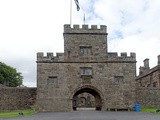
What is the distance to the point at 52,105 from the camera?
33.7 metres

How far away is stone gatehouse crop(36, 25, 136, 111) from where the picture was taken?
33969 mm

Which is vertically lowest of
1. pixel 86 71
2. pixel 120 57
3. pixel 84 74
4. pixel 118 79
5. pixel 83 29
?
pixel 118 79

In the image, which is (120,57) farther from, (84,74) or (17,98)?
(17,98)

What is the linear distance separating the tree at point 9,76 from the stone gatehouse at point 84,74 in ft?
103

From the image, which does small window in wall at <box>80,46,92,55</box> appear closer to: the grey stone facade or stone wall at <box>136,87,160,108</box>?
stone wall at <box>136,87,160,108</box>

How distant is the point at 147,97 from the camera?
36750mm

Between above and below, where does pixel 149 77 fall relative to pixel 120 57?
below

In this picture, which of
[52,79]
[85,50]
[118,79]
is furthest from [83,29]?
[118,79]

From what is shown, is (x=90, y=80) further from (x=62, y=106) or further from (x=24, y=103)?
(x=24, y=103)

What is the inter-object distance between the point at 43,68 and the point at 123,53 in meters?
9.04

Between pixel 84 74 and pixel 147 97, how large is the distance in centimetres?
827

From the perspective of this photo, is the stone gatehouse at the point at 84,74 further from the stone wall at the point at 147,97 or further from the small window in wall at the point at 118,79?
the stone wall at the point at 147,97

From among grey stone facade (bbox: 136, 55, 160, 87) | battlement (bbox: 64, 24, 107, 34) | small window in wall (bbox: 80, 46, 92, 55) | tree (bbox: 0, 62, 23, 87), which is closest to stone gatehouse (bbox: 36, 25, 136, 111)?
small window in wall (bbox: 80, 46, 92, 55)

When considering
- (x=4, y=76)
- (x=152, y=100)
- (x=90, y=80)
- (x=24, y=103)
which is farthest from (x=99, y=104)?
(x=4, y=76)
